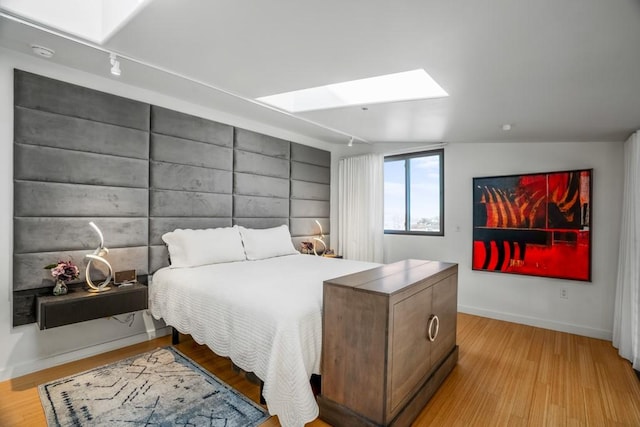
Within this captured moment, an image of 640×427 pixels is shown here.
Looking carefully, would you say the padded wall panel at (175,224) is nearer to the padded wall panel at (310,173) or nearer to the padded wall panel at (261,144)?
the padded wall panel at (261,144)

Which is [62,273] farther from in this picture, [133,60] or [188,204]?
[133,60]

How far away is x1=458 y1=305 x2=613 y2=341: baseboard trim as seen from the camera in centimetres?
316

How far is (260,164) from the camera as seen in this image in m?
3.97

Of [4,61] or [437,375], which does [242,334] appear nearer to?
[437,375]

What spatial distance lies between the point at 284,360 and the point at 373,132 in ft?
10.2

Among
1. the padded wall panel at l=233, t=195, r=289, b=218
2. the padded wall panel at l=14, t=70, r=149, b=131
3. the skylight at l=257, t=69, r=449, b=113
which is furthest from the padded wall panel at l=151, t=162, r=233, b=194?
the skylight at l=257, t=69, r=449, b=113

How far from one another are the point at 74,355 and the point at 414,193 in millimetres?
4264

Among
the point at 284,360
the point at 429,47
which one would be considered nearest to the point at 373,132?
the point at 429,47

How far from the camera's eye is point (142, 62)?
7.63 ft

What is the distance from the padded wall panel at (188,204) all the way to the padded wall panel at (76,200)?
0.35 feet

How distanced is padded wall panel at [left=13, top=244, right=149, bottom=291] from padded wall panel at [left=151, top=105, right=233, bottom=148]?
1246 millimetres

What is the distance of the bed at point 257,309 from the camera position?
1.65m

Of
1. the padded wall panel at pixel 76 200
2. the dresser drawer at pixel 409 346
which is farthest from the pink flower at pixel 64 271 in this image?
the dresser drawer at pixel 409 346

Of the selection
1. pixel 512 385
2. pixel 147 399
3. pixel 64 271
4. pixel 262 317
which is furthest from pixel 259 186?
pixel 512 385
